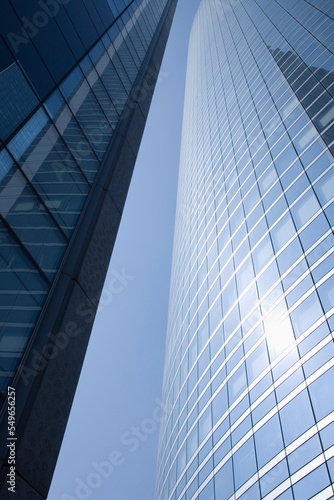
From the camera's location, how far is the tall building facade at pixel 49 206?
6613 millimetres

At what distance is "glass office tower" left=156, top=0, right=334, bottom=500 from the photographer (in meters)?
25.1

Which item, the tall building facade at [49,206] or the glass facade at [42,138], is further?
the glass facade at [42,138]

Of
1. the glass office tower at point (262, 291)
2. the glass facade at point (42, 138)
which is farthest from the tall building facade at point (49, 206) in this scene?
the glass office tower at point (262, 291)

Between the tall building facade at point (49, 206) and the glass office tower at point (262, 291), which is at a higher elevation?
the glass office tower at point (262, 291)

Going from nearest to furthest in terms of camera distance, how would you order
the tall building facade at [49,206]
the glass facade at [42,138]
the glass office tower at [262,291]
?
the tall building facade at [49,206] < the glass facade at [42,138] < the glass office tower at [262,291]

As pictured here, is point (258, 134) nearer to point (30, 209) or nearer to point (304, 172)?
point (304, 172)

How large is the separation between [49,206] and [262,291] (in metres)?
27.4

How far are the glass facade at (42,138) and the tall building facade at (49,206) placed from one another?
1.0 inches

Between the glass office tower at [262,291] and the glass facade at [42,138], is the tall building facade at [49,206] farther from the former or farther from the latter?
the glass office tower at [262,291]

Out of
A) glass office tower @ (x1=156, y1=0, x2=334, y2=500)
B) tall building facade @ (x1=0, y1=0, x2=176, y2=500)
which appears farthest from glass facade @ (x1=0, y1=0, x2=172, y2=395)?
glass office tower @ (x1=156, y1=0, x2=334, y2=500)

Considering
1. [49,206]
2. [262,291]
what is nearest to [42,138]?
[49,206]

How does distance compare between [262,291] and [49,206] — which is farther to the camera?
[262,291]

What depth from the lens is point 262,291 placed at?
3416 cm

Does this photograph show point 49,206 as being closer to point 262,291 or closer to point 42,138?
point 42,138
